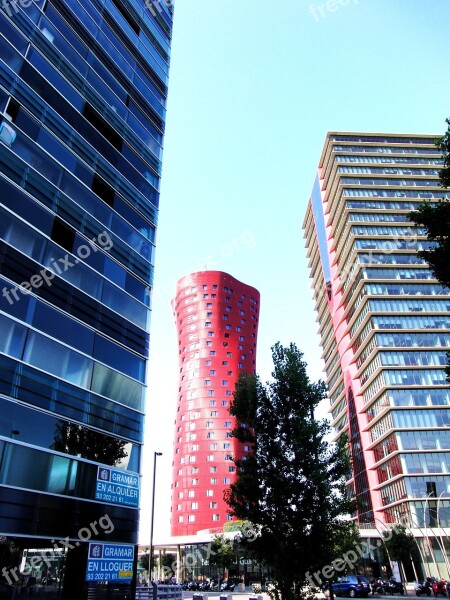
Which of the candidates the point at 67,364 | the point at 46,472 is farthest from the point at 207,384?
the point at 46,472

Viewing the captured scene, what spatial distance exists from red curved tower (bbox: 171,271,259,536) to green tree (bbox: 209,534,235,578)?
21.7 meters

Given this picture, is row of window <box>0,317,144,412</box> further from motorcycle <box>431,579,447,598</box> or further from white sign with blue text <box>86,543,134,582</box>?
motorcycle <box>431,579,447,598</box>

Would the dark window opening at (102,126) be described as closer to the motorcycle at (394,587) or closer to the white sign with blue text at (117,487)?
the white sign with blue text at (117,487)

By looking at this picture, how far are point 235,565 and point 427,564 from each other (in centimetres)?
2803

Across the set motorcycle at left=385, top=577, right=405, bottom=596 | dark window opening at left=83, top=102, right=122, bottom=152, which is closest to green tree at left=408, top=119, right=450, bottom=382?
dark window opening at left=83, top=102, right=122, bottom=152

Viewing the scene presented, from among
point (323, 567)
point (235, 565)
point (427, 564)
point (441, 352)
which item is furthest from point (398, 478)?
point (323, 567)

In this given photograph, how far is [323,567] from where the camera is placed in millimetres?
19234

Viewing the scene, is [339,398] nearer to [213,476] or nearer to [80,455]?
[213,476]

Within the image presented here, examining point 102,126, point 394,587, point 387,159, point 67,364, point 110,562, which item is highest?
point 387,159

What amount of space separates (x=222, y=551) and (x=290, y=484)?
5324 centimetres

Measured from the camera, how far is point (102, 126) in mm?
24906

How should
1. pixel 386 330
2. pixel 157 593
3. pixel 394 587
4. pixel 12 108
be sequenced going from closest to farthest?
pixel 12 108 → pixel 157 593 → pixel 394 587 → pixel 386 330

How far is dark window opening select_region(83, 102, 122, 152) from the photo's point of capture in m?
24.1

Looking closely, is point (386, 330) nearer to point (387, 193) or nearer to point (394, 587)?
point (387, 193)
